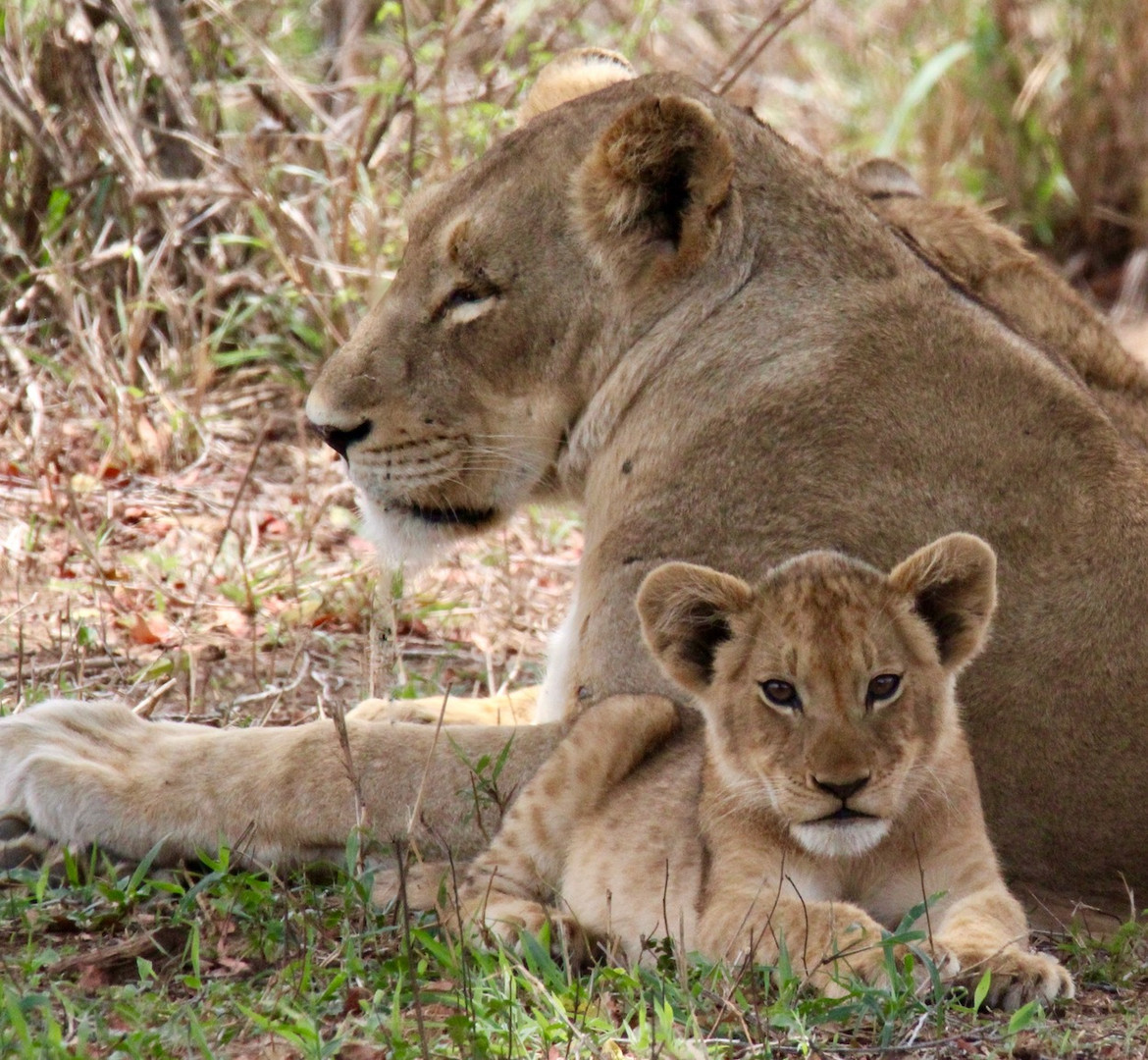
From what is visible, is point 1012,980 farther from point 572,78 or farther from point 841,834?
point 572,78

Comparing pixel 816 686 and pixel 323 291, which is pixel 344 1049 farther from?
pixel 323 291

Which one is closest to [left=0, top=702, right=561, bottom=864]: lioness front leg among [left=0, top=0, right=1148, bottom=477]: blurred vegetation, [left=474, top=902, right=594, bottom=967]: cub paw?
[left=474, top=902, right=594, bottom=967]: cub paw

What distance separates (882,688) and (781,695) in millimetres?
177

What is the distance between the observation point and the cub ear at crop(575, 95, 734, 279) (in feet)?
13.5

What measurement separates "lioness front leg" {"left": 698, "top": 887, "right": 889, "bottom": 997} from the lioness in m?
0.72

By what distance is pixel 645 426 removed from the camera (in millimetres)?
4270

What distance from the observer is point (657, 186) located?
4242mm

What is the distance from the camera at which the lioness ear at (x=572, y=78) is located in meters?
5.16

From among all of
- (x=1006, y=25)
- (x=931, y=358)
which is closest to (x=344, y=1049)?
(x=931, y=358)

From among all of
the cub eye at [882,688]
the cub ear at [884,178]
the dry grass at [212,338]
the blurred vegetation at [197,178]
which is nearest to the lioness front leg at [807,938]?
the cub eye at [882,688]

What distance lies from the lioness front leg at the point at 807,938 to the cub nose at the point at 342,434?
1.67 m

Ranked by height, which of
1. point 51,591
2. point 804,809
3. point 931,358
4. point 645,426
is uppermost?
point 931,358

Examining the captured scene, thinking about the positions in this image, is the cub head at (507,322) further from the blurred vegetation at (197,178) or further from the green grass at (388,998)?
the blurred vegetation at (197,178)

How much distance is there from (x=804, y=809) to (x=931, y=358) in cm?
132
